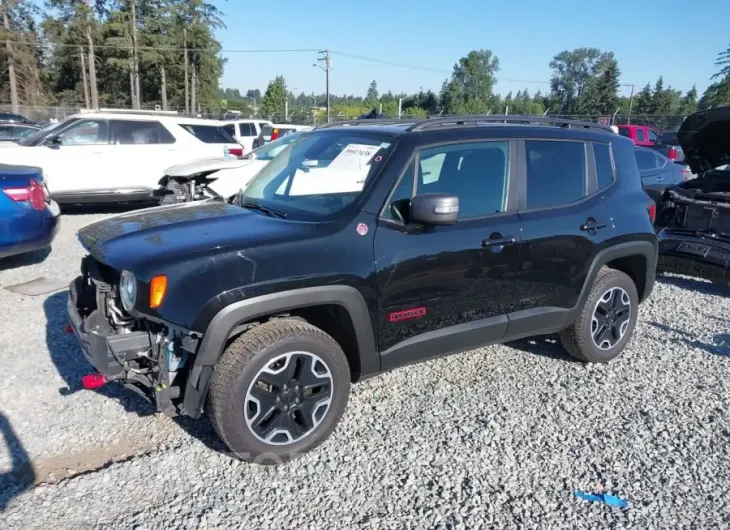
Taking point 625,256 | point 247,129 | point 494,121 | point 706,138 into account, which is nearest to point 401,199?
point 494,121

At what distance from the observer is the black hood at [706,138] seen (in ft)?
20.8

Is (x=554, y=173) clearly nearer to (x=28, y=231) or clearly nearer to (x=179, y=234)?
(x=179, y=234)

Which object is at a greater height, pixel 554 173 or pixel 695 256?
pixel 554 173

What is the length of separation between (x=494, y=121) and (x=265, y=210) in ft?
5.62

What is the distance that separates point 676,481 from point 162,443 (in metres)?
2.91

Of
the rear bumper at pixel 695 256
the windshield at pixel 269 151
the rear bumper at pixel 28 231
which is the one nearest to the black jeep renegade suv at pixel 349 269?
the rear bumper at pixel 695 256

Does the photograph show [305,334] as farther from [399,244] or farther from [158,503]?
[158,503]

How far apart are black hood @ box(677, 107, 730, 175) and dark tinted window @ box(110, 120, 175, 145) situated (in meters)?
8.58

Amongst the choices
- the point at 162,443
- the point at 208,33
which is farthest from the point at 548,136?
the point at 208,33

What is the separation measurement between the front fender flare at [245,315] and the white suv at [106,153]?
23.2ft

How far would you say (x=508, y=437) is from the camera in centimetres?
345

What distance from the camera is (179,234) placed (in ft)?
10.5

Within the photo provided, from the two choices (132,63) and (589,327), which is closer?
(589,327)

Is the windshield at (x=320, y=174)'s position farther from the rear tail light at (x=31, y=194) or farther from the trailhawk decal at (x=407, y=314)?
the rear tail light at (x=31, y=194)
